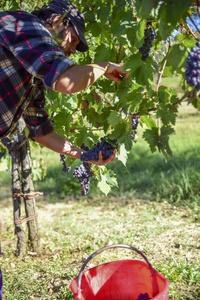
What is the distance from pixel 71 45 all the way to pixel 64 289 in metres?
1.77

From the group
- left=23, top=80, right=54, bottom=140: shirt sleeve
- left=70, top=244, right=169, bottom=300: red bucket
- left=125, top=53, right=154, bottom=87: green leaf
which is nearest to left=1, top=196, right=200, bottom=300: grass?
left=70, top=244, right=169, bottom=300: red bucket

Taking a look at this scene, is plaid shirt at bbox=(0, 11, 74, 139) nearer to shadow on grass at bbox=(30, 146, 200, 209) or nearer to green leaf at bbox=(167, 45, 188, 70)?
green leaf at bbox=(167, 45, 188, 70)

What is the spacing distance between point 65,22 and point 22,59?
1.37ft

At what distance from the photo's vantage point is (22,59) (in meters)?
1.48

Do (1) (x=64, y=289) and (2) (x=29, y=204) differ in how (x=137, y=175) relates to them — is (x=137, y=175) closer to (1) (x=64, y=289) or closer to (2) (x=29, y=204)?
(2) (x=29, y=204)

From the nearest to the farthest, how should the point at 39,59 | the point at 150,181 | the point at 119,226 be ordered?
the point at 39,59 → the point at 119,226 → the point at 150,181

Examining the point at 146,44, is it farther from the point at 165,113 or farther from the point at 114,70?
the point at 165,113

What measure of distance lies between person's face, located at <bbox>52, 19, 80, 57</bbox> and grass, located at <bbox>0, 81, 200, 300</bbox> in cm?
173

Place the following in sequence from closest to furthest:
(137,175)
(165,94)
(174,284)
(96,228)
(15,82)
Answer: (15,82)
(165,94)
(174,284)
(96,228)
(137,175)

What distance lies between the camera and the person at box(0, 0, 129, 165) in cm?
144

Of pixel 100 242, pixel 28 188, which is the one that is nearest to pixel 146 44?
pixel 28 188

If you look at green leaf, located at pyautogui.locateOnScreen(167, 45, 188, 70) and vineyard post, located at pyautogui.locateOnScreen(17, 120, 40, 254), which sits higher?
green leaf, located at pyautogui.locateOnScreen(167, 45, 188, 70)

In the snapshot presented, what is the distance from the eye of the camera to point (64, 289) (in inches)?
102

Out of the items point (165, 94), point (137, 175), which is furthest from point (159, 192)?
point (165, 94)
